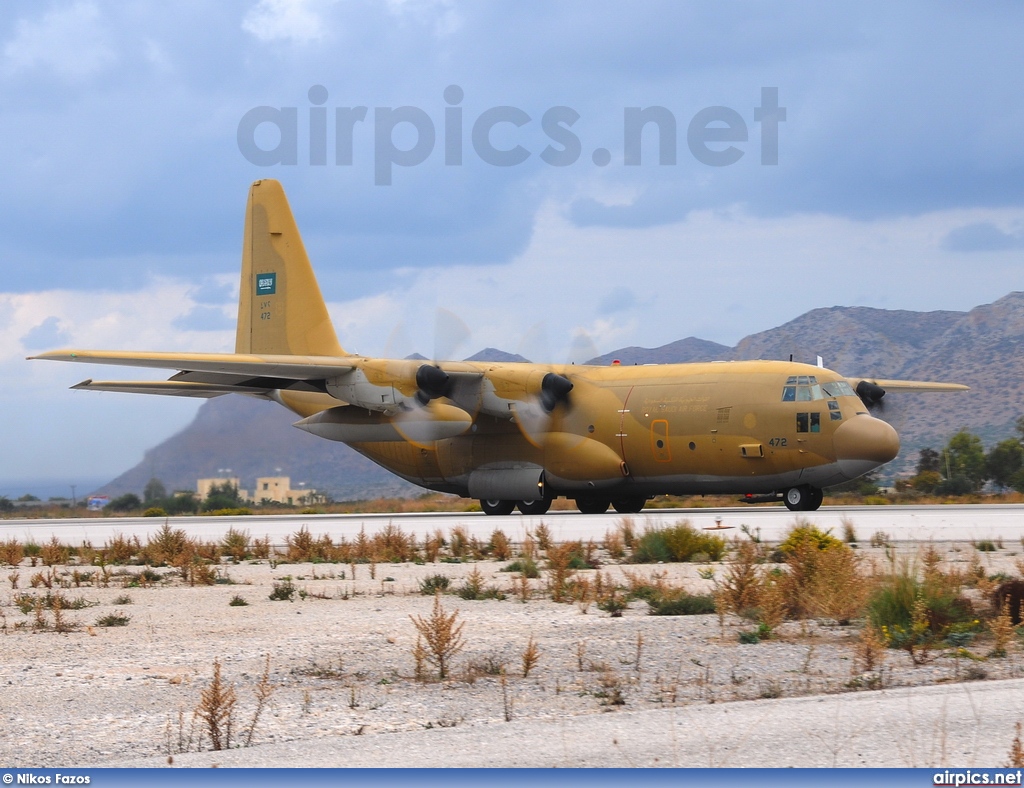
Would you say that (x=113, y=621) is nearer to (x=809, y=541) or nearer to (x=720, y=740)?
(x=720, y=740)

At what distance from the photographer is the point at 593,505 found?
32906 mm

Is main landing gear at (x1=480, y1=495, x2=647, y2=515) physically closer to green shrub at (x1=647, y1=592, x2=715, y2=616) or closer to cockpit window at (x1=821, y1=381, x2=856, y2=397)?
cockpit window at (x1=821, y1=381, x2=856, y2=397)

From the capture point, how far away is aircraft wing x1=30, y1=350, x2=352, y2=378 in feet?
92.9

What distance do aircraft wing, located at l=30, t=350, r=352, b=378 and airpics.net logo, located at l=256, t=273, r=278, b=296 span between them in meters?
A: 7.64

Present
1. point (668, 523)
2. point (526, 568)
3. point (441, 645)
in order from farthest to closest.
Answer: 1. point (668, 523)
2. point (526, 568)
3. point (441, 645)

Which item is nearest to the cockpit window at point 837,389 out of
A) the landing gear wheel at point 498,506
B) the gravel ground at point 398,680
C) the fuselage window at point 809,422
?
the fuselage window at point 809,422

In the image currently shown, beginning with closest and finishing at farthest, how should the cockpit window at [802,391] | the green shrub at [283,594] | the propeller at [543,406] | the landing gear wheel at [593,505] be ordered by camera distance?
1. the green shrub at [283,594]
2. the cockpit window at [802,391]
3. the propeller at [543,406]
4. the landing gear wheel at [593,505]

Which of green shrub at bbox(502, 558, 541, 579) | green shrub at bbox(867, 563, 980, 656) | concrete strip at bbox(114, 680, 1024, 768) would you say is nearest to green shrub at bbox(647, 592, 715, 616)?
green shrub at bbox(867, 563, 980, 656)

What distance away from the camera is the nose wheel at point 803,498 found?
29422mm

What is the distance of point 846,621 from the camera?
451 inches

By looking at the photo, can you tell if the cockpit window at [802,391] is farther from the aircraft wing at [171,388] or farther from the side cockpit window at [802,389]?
the aircraft wing at [171,388]

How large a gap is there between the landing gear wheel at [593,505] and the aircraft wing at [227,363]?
7.66 m

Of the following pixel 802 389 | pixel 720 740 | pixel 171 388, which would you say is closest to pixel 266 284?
pixel 171 388

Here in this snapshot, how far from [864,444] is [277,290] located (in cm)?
1980
